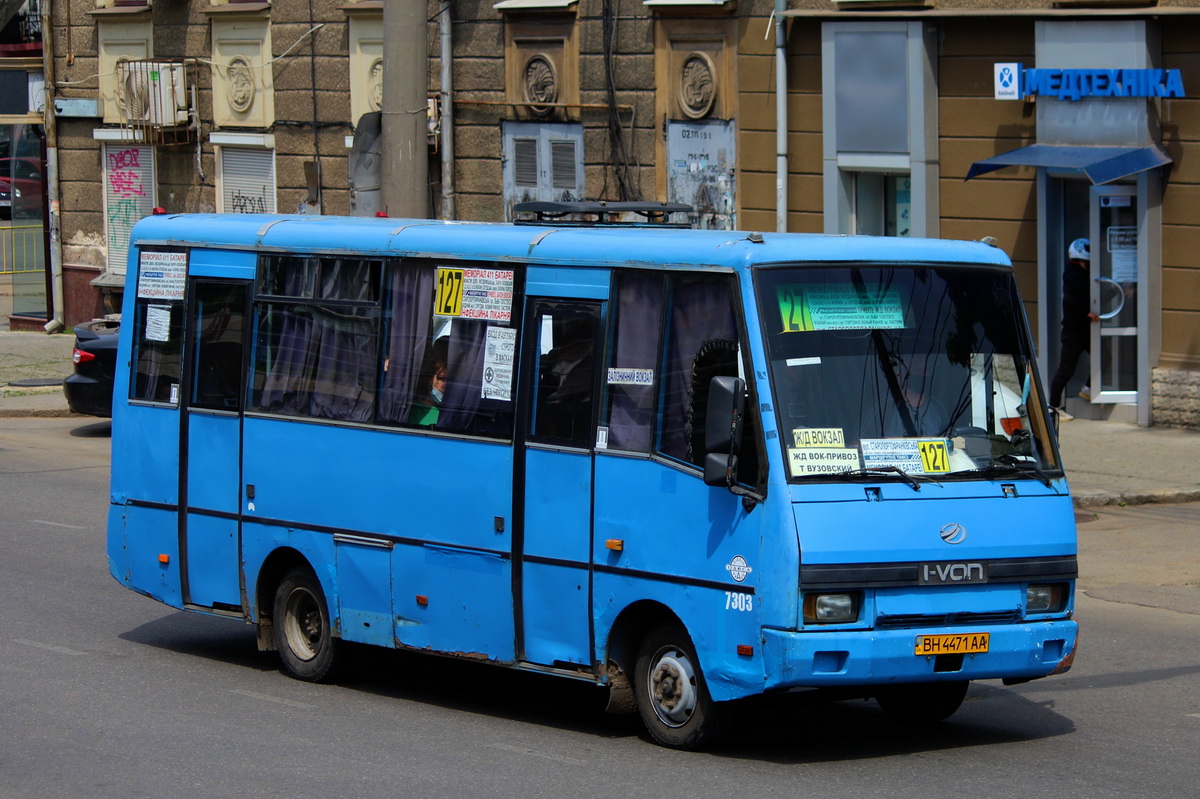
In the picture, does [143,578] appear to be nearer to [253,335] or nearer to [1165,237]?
[253,335]

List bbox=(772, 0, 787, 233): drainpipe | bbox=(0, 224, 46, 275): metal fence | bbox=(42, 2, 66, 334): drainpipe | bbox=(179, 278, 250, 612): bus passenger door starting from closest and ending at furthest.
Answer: bbox=(179, 278, 250, 612): bus passenger door, bbox=(772, 0, 787, 233): drainpipe, bbox=(42, 2, 66, 334): drainpipe, bbox=(0, 224, 46, 275): metal fence

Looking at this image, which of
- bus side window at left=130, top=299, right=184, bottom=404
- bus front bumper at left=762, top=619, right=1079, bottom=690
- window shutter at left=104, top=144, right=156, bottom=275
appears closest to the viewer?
bus front bumper at left=762, top=619, right=1079, bottom=690

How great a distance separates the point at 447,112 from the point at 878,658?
735 inches

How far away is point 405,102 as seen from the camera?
623 inches

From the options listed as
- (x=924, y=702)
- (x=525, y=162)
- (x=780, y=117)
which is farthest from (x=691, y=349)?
(x=525, y=162)

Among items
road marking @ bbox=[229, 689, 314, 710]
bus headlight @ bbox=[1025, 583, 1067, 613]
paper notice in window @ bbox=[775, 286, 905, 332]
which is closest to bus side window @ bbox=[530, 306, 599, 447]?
paper notice in window @ bbox=[775, 286, 905, 332]

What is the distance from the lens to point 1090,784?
24.2ft

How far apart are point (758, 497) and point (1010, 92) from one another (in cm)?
1295

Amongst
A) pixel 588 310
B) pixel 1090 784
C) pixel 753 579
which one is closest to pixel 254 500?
pixel 588 310

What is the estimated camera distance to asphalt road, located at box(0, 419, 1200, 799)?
7555mm

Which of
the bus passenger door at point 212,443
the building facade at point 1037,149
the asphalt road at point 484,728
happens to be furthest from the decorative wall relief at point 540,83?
the bus passenger door at point 212,443

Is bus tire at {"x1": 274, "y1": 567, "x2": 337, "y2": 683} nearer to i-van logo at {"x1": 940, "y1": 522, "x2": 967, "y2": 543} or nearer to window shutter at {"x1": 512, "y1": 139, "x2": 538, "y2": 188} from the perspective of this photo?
i-van logo at {"x1": 940, "y1": 522, "x2": 967, "y2": 543}

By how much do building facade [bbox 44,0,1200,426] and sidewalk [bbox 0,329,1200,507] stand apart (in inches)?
20.6

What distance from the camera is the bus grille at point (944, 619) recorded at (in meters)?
7.59
